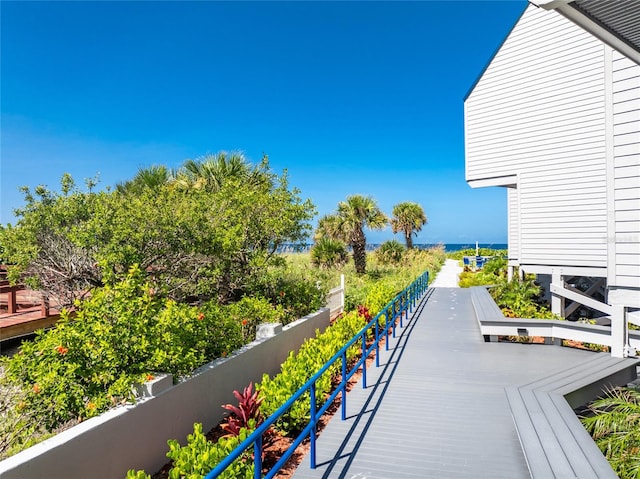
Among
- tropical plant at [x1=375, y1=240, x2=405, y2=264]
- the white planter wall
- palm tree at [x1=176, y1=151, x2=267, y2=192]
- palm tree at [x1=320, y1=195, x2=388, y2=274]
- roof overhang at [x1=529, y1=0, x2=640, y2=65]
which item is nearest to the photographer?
roof overhang at [x1=529, y1=0, x2=640, y2=65]

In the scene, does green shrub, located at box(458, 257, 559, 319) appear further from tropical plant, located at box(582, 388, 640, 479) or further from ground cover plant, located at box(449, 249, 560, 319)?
tropical plant, located at box(582, 388, 640, 479)

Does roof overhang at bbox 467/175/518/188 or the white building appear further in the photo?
roof overhang at bbox 467/175/518/188

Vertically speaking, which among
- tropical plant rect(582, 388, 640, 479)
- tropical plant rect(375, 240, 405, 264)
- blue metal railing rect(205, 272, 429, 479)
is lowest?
tropical plant rect(582, 388, 640, 479)

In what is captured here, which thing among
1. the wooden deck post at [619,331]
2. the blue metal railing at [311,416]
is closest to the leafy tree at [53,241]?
the blue metal railing at [311,416]

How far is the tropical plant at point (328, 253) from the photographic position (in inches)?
828

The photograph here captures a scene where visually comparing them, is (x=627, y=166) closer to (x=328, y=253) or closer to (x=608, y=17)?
(x=608, y=17)

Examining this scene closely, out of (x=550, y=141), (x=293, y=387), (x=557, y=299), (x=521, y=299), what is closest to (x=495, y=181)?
(x=550, y=141)

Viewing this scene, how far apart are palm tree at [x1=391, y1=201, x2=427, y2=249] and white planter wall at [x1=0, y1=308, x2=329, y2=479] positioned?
26354 mm

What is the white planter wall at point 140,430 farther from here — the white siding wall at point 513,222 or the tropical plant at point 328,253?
the tropical plant at point 328,253

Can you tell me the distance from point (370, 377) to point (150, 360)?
10.1ft

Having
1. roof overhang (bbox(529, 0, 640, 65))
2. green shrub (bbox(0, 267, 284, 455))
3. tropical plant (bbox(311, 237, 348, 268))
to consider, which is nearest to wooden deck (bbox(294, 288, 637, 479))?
green shrub (bbox(0, 267, 284, 455))

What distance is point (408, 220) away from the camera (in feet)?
103

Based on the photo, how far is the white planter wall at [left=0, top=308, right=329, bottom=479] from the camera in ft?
10.1

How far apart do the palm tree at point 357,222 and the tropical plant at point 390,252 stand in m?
4.63
